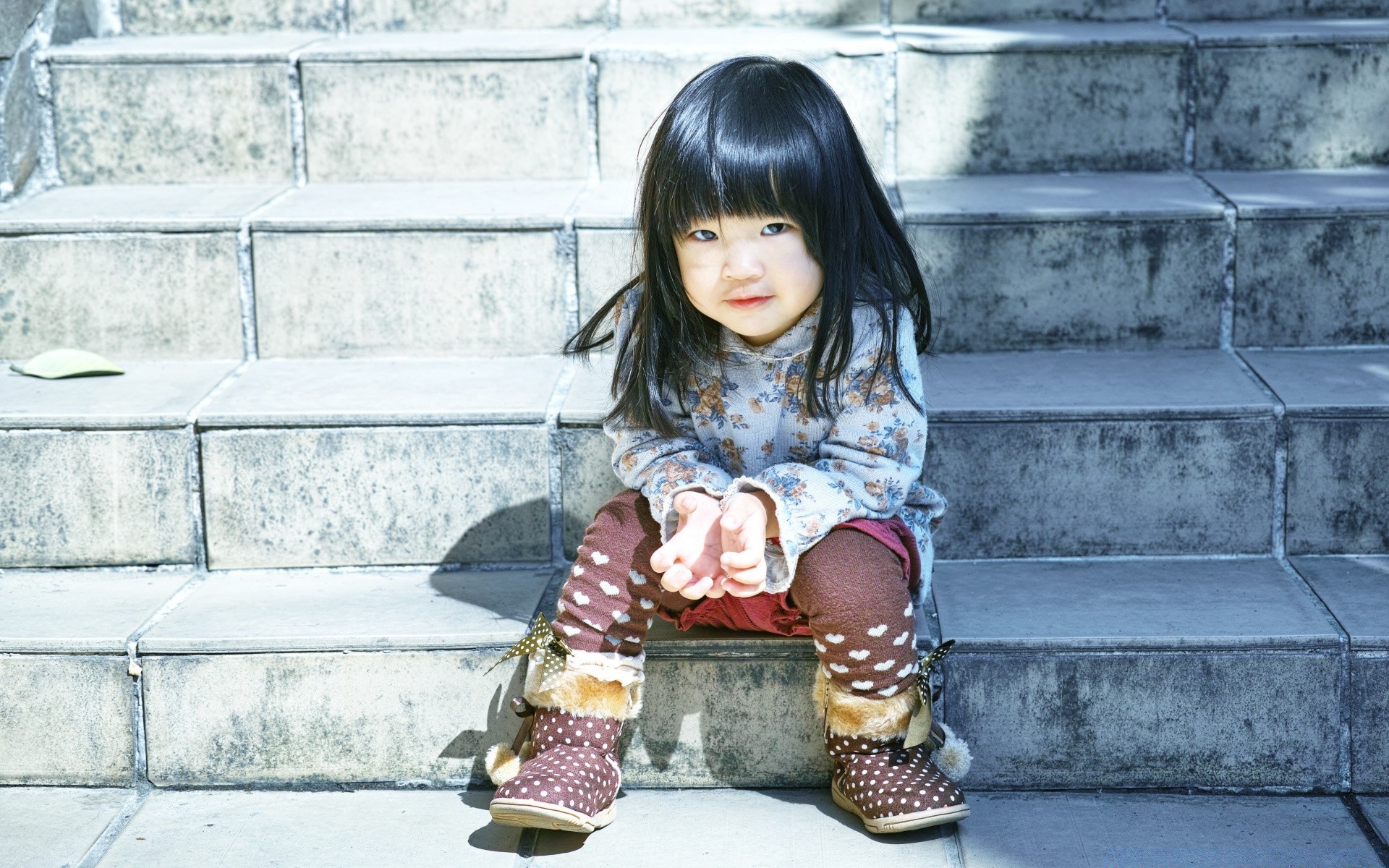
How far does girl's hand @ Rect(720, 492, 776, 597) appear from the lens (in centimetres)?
187

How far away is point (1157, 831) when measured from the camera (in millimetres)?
1985

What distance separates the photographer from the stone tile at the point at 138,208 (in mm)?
2602

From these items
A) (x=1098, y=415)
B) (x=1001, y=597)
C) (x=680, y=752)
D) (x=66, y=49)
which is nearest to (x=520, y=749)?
(x=680, y=752)

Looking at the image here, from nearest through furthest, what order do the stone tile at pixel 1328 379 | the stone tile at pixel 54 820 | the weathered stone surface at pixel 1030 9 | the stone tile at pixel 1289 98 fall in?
the stone tile at pixel 54 820
the stone tile at pixel 1328 379
the stone tile at pixel 1289 98
the weathered stone surface at pixel 1030 9

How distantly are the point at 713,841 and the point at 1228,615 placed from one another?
82cm

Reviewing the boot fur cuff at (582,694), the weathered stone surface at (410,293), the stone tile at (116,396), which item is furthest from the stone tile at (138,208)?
the boot fur cuff at (582,694)

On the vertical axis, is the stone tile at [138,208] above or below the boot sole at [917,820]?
above

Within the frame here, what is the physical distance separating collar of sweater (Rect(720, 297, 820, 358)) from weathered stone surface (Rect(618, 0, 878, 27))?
133cm

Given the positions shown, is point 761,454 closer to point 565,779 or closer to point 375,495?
point 565,779

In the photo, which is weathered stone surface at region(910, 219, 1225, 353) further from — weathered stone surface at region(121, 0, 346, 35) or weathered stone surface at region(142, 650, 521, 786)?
weathered stone surface at region(121, 0, 346, 35)

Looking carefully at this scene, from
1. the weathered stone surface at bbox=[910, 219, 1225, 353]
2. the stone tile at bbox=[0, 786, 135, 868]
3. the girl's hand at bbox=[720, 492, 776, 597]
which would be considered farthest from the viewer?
the weathered stone surface at bbox=[910, 219, 1225, 353]

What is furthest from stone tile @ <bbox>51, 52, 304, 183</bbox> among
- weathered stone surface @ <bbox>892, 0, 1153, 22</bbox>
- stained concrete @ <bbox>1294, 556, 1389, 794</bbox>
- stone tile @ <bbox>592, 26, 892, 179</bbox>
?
stained concrete @ <bbox>1294, 556, 1389, 794</bbox>

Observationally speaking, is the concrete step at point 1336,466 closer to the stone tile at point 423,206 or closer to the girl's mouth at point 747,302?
the girl's mouth at point 747,302

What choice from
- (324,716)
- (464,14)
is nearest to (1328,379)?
(324,716)
